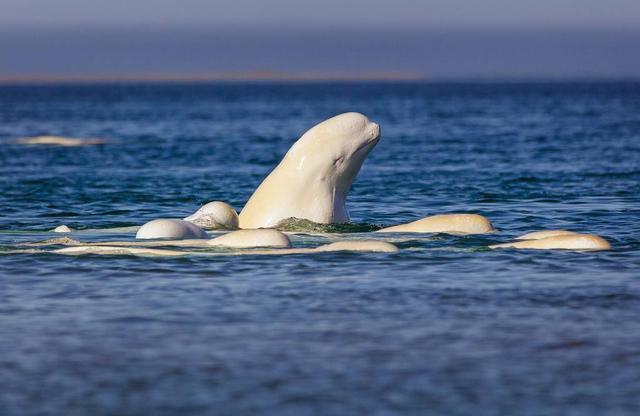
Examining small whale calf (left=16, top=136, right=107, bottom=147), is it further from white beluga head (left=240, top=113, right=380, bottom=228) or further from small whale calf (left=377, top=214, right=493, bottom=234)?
small whale calf (left=377, top=214, right=493, bottom=234)

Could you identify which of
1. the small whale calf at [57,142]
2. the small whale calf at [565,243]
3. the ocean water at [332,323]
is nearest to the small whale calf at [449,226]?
the ocean water at [332,323]

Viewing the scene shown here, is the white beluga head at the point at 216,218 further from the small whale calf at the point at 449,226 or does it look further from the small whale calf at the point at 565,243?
the small whale calf at the point at 565,243

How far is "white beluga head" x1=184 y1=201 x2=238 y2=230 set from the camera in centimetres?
1795

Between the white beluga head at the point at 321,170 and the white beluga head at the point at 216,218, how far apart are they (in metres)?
0.59

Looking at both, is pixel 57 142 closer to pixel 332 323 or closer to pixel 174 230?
pixel 174 230

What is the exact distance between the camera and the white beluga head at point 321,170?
17609 millimetres

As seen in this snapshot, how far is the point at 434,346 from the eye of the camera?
10.6 meters

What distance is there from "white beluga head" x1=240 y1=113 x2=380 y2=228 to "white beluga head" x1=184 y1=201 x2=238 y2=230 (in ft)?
1.93

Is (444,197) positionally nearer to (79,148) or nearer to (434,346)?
(434,346)

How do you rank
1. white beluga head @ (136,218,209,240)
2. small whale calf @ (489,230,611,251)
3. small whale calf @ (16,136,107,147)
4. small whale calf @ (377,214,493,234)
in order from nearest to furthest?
small whale calf @ (489,230,611,251), white beluga head @ (136,218,209,240), small whale calf @ (377,214,493,234), small whale calf @ (16,136,107,147)

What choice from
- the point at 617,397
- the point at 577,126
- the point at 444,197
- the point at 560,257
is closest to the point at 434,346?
the point at 617,397

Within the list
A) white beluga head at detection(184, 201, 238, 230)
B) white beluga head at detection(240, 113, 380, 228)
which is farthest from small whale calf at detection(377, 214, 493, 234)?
white beluga head at detection(184, 201, 238, 230)

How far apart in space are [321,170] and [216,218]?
1685 millimetres

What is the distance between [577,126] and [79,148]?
30.6 metres
